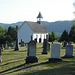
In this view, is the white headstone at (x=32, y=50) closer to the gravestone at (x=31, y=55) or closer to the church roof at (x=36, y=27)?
the gravestone at (x=31, y=55)

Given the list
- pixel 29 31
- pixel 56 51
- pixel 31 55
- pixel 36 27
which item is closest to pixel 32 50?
pixel 31 55

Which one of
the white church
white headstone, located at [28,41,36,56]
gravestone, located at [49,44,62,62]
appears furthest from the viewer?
the white church

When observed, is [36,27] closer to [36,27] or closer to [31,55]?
[36,27]

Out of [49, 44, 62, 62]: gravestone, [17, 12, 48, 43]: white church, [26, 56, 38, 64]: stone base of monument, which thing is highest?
[17, 12, 48, 43]: white church

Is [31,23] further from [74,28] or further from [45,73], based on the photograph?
[45,73]

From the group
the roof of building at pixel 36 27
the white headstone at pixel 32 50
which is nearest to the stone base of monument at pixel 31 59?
the white headstone at pixel 32 50

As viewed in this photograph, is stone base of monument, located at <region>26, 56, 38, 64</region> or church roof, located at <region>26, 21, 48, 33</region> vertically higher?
church roof, located at <region>26, 21, 48, 33</region>

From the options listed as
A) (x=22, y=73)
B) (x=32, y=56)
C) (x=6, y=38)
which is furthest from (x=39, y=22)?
(x=22, y=73)

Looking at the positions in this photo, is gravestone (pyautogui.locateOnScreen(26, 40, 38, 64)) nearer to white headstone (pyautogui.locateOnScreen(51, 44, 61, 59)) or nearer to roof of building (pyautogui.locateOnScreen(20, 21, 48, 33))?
white headstone (pyautogui.locateOnScreen(51, 44, 61, 59))

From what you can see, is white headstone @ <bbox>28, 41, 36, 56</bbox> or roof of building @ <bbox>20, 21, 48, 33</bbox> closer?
white headstone @ <bbox>28, 41, 36, 56</bbox>

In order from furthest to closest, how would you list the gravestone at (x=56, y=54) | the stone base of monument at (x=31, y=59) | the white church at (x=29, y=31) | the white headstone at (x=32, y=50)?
the white church at (x=29, y=31)
the white headstone at (x=32, y=50)
the stone base of monument at (x=31, y=59)
the gravestone at (x=56, y=54)

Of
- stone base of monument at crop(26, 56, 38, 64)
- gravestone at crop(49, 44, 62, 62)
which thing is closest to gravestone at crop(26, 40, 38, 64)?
stone base of monument at crop(26, 56, 38, 64)

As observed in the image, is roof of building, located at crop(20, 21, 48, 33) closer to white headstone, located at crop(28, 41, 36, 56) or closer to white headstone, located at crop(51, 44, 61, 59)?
white headstone, located at crop(28, 41, 36, 56)

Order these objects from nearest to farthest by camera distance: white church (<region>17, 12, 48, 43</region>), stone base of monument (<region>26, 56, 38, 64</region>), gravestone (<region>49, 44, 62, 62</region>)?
gravestone (<region>49, 44, 62, 62</region>) < stone base of monument (<region>26, 56, 38, 64</region>) < white church (<region>17, 12, 48, 43</region>)
